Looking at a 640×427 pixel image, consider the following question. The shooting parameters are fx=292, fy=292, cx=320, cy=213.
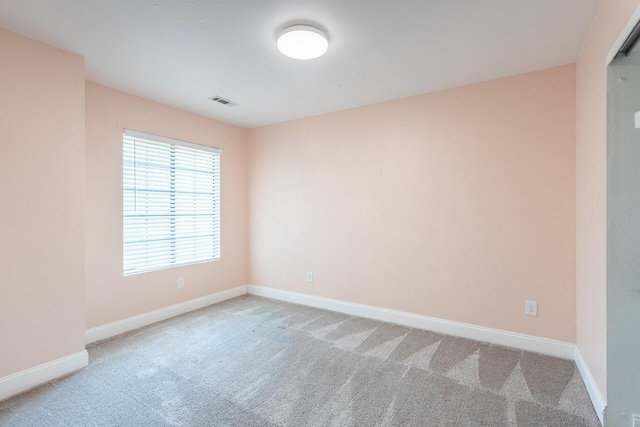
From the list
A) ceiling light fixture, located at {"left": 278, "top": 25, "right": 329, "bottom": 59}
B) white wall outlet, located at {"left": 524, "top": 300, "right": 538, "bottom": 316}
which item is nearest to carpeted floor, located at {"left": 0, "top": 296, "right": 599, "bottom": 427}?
white wall outlet, located at {"left": 524, "top": 300, "right": 538, "bottom": 316}

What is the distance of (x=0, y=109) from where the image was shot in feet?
6.48

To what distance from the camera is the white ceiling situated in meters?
1.77

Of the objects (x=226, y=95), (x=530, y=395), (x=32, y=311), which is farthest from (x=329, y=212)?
(x=32, y=311)

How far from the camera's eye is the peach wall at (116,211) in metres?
2.83

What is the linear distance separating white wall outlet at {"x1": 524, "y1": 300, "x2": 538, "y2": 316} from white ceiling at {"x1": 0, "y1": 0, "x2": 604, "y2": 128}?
80.2 inches

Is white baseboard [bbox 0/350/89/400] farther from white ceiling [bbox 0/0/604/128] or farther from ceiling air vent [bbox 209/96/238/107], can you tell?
ceiling air vent [bbox 209/96/238/107]

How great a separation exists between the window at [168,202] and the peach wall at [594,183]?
151 inches

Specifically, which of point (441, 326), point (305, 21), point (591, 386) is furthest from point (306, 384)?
point (305, 21)

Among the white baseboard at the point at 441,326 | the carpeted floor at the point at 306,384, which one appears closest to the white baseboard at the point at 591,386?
the carpeted floor at the point at 306,384

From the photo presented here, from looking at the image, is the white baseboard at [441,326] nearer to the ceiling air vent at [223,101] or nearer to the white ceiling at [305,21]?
the white ceiling at [305,21]

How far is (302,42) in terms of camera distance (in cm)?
200

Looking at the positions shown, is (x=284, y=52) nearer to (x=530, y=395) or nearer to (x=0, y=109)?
(x=0, y=109)

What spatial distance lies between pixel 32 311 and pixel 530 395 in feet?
11.7

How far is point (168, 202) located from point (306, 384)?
2.60 meters
